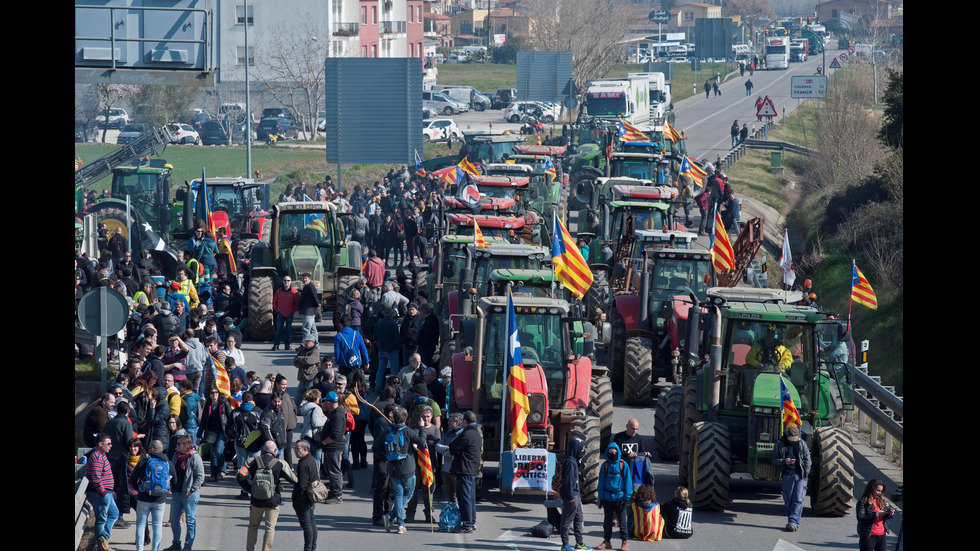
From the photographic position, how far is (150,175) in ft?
110

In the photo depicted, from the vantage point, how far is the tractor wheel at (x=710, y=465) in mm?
14516

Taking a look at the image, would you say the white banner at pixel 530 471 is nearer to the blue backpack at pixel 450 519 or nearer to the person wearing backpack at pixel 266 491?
the blue backpack at pixel 450 519

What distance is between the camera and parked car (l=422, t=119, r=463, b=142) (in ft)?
213

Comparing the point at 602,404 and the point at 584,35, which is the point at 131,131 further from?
the point at 602,404

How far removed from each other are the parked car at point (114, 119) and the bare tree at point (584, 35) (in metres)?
26.0

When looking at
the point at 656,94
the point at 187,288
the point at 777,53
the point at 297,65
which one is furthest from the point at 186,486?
the point at 777,53

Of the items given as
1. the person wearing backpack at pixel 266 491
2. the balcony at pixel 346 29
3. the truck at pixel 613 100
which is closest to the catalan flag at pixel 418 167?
the truck at pixel 613 100

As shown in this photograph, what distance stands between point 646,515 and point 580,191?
75.3 ft

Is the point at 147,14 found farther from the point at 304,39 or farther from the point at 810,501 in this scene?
the point at 304,39

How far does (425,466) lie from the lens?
14500 millimetres

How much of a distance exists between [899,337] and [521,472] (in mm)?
15363

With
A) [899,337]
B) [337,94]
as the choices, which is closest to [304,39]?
[337,94]

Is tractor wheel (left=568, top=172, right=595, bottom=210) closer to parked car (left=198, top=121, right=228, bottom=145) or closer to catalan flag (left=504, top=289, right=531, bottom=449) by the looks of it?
catalan flag (left=504, top=289, right=531, bottom=449)
